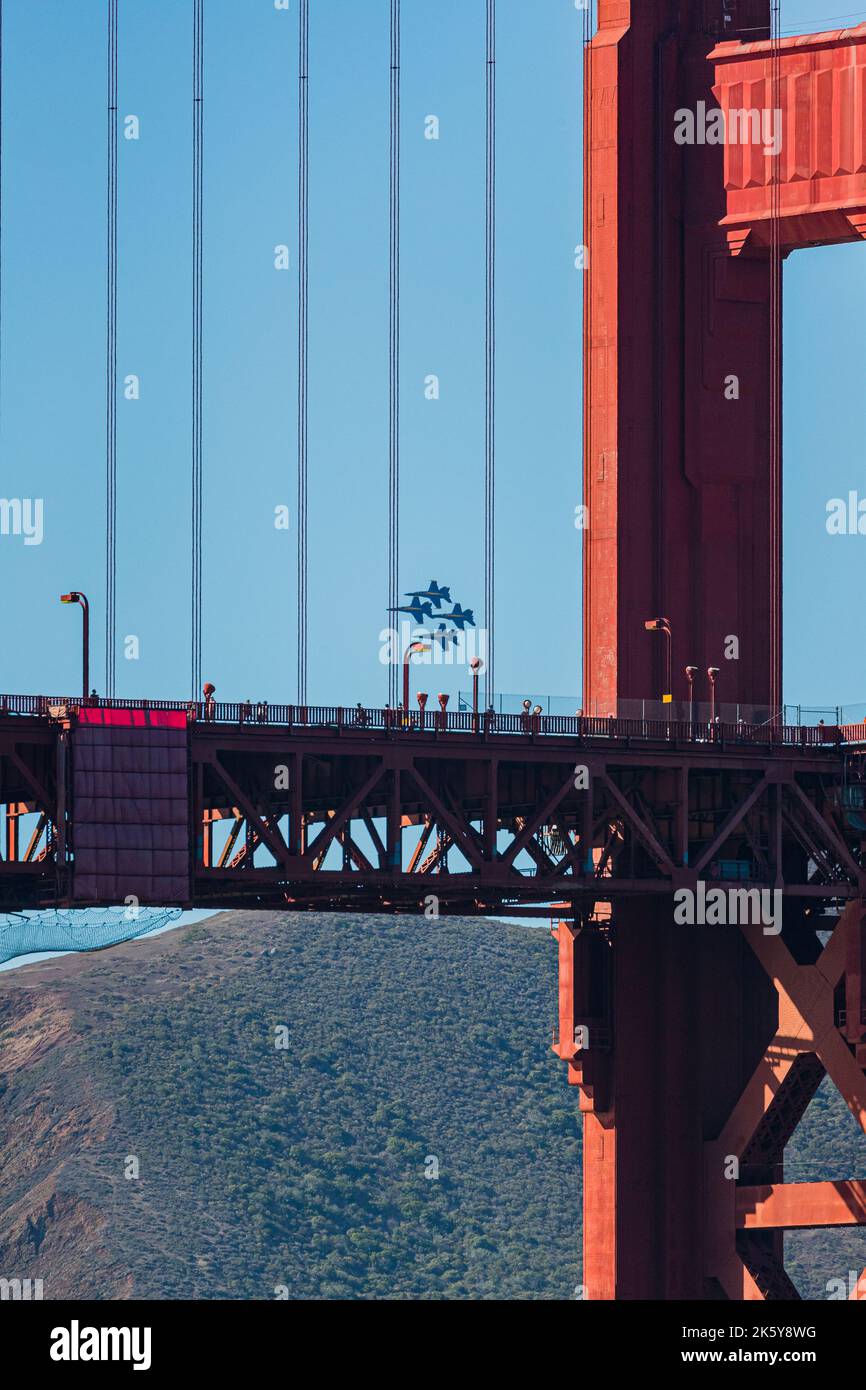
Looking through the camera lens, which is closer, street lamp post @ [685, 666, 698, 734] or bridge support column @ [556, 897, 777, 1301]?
street lamp post @ [685, 666, 698, 734]

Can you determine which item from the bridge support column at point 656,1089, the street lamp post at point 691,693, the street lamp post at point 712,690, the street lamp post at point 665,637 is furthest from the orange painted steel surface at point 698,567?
the street lamp post at point 712,690

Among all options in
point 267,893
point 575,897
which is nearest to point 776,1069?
point 575,897

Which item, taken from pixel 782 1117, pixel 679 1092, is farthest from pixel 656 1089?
pixel 782 1117

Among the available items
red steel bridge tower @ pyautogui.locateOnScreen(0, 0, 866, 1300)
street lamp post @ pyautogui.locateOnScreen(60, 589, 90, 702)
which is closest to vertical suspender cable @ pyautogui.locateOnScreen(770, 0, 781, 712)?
red steel bridge tower @ pyautogui.locateOnScreen(0, 0, 866, 1300)

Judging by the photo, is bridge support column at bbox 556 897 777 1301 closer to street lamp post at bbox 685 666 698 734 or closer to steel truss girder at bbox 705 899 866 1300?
steel truss girder at bbox 705 899 866 1300

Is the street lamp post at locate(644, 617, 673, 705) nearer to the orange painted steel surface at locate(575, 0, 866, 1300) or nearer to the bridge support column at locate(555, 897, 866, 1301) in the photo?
the orange painted steel surface at locate(575, 0, 866, 1300)

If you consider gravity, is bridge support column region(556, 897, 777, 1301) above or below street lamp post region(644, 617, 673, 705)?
below

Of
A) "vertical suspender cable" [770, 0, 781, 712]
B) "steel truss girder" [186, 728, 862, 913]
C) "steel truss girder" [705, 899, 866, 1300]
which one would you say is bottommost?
"steel truss girder" [705, 899, 866, 1300]
